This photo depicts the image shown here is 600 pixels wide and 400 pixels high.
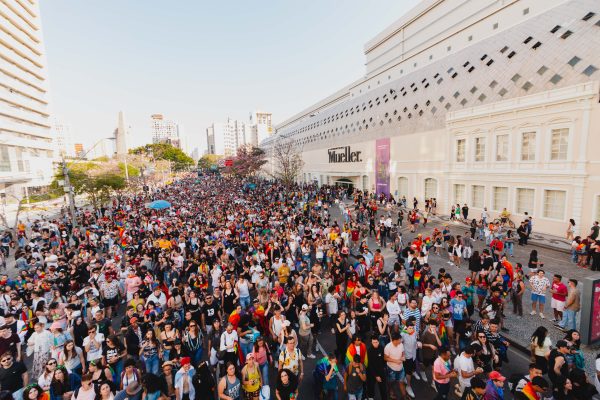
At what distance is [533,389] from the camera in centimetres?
434

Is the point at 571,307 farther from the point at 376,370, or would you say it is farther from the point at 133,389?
the point at 133,389

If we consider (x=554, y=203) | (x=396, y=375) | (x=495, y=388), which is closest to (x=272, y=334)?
(x=396, y=375)

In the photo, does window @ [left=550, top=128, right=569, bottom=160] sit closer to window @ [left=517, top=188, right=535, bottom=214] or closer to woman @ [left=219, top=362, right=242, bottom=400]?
window @ [left=517, top=188, right=535, bottom=214]

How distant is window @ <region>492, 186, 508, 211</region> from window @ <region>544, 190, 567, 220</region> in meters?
2.68

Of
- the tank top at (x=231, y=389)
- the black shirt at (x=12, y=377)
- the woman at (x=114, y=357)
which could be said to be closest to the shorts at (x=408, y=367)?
the tank top at (x=231, y=389)

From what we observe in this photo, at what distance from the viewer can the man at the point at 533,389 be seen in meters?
4.26

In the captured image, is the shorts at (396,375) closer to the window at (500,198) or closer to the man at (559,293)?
the man at (559,293)

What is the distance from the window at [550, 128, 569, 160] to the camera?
17.3m

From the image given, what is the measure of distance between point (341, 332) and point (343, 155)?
1602 inches

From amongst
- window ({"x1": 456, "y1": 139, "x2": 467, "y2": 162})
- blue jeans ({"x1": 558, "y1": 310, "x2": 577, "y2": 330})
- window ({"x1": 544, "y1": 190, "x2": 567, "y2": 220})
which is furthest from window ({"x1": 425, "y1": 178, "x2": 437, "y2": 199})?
blue jeans ({"x1": 558, "y1": 310, "x2": 577, "y2": 330})

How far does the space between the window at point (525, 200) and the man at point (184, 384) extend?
907 inches

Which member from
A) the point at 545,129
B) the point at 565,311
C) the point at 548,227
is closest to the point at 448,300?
the point at 565,311

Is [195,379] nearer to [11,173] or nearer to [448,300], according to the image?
[448,300]

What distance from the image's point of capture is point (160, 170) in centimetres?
7700
